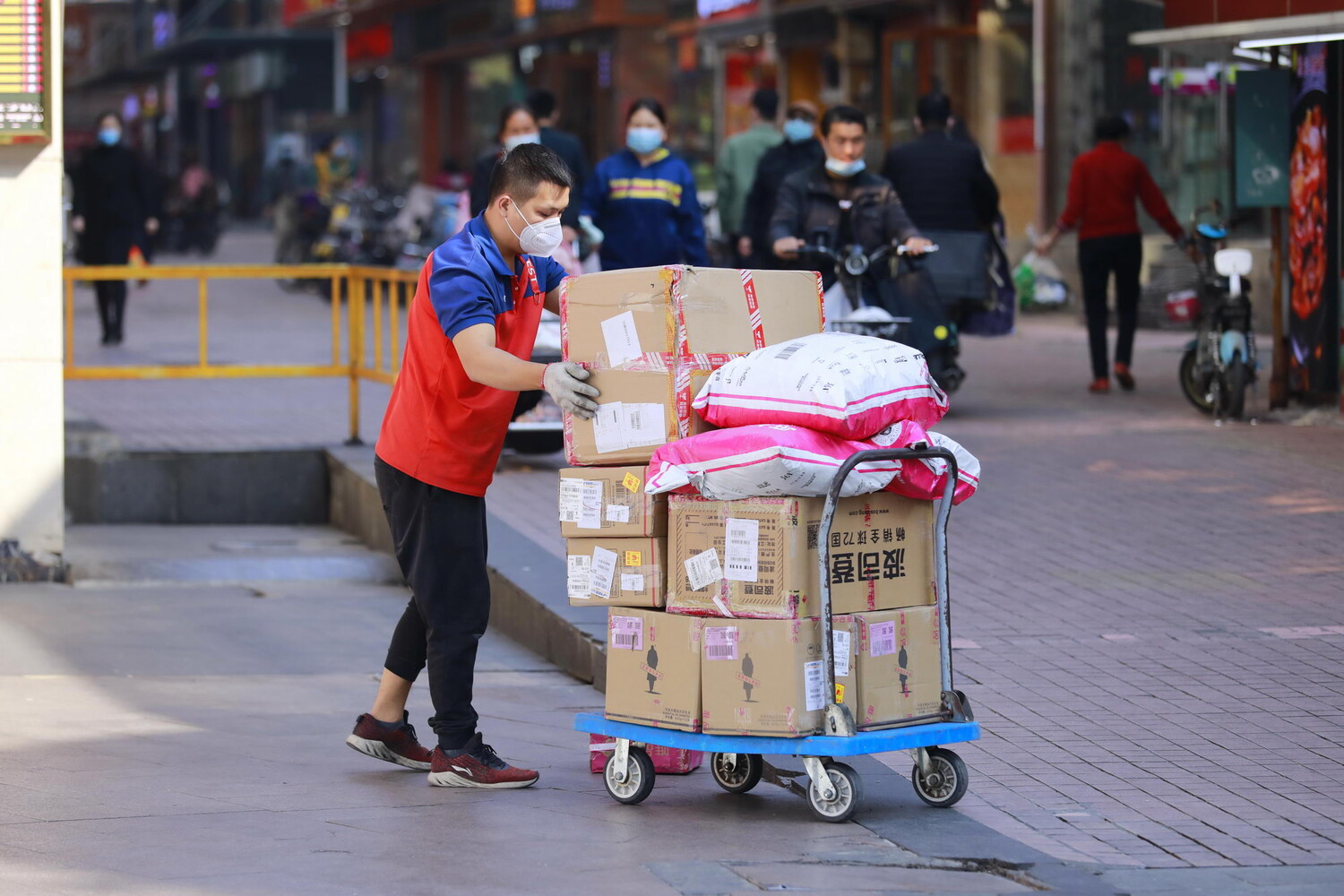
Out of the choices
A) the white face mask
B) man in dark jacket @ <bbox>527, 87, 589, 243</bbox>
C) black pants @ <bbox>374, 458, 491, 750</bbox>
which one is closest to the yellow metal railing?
man in dark jacket @ <bbox>527, 87, 589, 243</bbox>

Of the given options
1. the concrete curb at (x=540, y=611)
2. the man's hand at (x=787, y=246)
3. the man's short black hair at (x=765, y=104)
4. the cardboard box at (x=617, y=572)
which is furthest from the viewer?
the man's short black hair at (x=765, y=104)

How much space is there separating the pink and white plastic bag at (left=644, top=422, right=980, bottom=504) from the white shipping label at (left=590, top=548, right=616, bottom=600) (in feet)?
0.79

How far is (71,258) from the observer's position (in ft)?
89.6

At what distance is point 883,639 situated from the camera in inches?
200

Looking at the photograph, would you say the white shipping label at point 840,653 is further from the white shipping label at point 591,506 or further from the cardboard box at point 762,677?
the white shipping label at point 591,506

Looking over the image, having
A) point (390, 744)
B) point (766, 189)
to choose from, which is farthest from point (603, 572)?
point (766, 189)

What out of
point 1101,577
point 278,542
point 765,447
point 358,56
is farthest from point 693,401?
point 358,56

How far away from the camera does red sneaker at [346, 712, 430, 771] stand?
571 centimetres

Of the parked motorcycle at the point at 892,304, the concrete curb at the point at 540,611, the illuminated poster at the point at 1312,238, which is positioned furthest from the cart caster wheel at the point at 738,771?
the illuminated poster at the point at 1312,238

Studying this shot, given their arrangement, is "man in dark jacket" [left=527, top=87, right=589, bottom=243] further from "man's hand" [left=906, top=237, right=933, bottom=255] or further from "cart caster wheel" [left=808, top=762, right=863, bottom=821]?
"cart caster wheel" [left=808, top=762, right=863, bottom=821]

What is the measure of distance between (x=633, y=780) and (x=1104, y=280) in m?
9.48

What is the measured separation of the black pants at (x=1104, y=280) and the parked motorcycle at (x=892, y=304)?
1.48 m

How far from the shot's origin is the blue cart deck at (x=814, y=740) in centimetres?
490

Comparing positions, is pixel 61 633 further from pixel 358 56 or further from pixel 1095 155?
pixel 358 56
